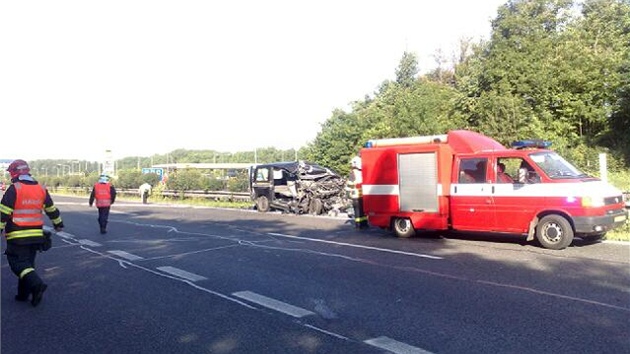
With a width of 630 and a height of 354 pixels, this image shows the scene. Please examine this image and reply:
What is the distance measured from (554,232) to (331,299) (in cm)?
571

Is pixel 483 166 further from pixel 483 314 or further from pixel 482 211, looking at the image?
pixel 483 314

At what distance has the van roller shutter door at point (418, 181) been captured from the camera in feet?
41.2

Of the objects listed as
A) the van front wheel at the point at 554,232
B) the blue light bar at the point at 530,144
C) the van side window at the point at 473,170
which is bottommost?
the van front wheel at the point at 554,232

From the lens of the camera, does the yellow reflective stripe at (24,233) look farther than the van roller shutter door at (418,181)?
No

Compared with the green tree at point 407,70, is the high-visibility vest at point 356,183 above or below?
below

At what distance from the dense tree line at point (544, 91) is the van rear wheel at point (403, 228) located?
13.3m

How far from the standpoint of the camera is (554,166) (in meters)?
11.1

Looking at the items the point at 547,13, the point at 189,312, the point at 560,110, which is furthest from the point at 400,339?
the point at 547,13

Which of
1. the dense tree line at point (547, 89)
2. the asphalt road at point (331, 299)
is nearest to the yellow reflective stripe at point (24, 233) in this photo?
the asphalt road at point (331, 299)

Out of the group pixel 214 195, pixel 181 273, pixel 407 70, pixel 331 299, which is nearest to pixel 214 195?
pixel 214 195

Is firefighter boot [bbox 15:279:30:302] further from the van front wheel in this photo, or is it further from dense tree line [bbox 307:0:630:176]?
dense tree line [bbox 307:0:630:176]

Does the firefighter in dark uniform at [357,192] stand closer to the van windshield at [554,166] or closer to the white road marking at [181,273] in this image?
the van windshield at [554,166]

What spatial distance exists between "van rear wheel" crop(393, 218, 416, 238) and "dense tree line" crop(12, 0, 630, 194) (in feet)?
43.7

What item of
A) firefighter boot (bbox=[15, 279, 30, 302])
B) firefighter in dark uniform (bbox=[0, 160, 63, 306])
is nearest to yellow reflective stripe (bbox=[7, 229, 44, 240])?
firefighter in dark uniform (bbox=[0, 160, 63, 306])
